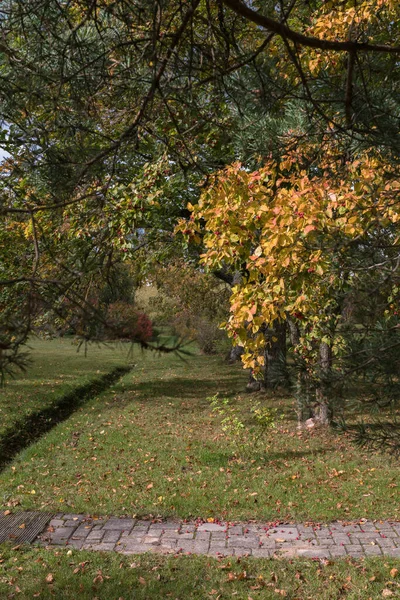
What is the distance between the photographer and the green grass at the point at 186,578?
16.4ft

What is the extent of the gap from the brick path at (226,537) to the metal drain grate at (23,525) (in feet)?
0.38

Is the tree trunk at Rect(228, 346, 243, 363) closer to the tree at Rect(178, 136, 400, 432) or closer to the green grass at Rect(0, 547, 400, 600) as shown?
the tree at Rect(178, 136, 400, 432)

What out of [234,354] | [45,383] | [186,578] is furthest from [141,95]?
[234,354]

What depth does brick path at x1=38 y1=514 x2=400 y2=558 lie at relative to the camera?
5.90 metres

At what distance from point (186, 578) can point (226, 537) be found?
1102mm

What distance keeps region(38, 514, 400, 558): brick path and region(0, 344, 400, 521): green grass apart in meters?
0.30

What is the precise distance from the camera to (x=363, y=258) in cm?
414

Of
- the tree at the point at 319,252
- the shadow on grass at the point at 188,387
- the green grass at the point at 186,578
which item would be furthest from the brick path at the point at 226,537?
the shadow on grass at the point at 188,387

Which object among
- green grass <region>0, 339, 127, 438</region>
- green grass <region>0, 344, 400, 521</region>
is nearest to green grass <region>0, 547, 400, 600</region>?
green grass <region>0, 344, 400, 521</region>

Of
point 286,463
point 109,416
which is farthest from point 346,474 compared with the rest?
point 109,416

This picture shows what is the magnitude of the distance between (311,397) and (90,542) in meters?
3.50

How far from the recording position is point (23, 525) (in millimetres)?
6621

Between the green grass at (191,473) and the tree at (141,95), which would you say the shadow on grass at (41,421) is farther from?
the tree at (141,95)

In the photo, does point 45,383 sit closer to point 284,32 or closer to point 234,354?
point 234,354
